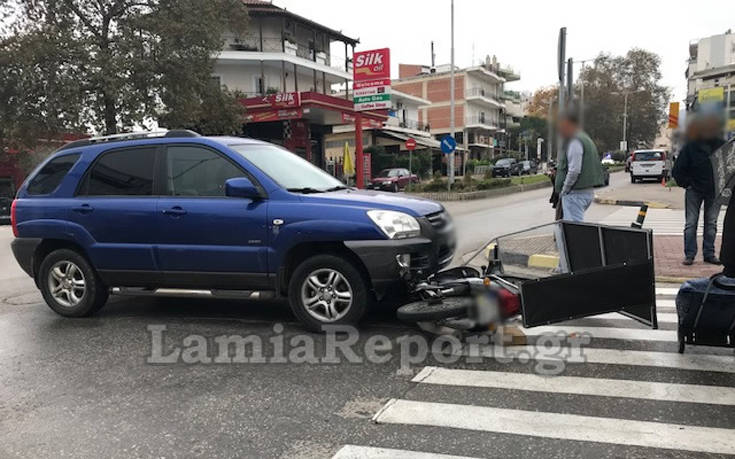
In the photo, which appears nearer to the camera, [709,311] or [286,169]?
[709,311]

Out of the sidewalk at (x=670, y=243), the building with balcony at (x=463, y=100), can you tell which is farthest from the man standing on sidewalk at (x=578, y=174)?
the building with balcony at (x=463, y=100)

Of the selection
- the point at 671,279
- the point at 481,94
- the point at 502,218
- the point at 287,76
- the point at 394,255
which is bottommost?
the point at 671,279


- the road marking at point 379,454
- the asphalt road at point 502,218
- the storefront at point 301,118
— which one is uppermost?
the storefront at point 301,118

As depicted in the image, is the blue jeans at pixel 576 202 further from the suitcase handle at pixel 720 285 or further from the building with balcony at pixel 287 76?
the building with balcony at pixel 287 76

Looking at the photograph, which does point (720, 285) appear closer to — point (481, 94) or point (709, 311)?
point (709, 311)

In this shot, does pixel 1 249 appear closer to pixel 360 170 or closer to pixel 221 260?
pixel 221 260

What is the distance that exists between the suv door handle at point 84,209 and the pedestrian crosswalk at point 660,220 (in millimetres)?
9488

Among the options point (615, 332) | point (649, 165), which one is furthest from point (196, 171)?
point (649, 165)

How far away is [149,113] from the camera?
2062 cm

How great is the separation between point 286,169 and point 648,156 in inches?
1136

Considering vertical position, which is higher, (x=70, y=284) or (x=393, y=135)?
(x=393, y=135)

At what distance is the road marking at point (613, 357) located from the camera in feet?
13.3

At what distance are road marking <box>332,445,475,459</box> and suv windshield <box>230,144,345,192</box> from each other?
2.74 meters

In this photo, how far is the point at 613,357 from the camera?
14.0 feet
